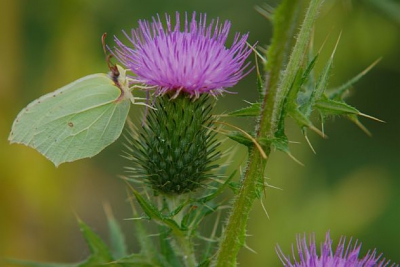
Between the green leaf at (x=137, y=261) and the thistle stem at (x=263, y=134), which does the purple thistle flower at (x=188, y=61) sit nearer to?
the thistle stem at (x=263, y=134)

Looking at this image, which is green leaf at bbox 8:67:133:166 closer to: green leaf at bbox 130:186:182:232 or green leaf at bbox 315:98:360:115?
green leaf at bbox 130:186:182:232

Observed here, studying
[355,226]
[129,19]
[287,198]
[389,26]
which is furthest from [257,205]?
[129,19]

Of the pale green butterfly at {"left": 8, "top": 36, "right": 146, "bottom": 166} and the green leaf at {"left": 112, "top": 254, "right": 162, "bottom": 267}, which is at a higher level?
the pale green butterfly at {"left": 8, "top": 36, "right": 146, "bottom": 166}

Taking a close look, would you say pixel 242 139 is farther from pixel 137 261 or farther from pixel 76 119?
pixel 76 119

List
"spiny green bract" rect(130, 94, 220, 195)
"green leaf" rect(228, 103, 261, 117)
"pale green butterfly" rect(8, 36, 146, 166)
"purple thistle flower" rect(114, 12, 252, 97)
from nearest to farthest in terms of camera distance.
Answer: "green leaf" rect(228, 103, 261, 117) < "purple thistle flower" rect(114, 12, 252, 97) < "spiny green bract" rect(130, 94, 220, 195) < "pale green butterfly" rect(8, 36, 146, 166)

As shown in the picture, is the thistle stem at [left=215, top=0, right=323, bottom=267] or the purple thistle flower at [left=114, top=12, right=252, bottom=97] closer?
the thistle stem at [left=215, top=0, right=323, bottom=267]

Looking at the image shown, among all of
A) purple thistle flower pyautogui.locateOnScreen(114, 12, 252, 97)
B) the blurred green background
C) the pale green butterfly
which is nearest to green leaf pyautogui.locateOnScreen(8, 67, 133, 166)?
the pale green butterfly

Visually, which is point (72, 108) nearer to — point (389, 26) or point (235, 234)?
point (235, 234)
